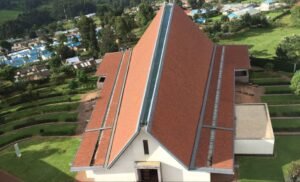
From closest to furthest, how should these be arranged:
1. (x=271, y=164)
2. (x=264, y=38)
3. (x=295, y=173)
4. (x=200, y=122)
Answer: (x=295, y=173)
(x=271, y=164)
(x=200, y=122)
(x=264, y=38)

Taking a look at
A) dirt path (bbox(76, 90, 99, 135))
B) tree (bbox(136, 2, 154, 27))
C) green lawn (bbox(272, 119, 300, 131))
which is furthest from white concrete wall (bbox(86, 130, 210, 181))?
tree (bbox(136, 2, 154, 27))

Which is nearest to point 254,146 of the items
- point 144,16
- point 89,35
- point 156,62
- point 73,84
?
point 156,62

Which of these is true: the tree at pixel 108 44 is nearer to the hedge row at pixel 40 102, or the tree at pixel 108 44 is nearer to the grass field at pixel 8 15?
the hedge row at pixel 40 102

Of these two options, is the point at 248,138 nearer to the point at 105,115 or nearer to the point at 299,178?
the point at 299,178

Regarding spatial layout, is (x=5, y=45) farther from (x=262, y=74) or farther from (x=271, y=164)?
(x=271, y=164)

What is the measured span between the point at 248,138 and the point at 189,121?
23.7 ft

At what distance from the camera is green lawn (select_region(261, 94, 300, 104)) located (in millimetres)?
49875

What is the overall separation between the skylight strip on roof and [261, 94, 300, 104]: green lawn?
18.6m

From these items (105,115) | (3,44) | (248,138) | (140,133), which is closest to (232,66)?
(248,138)

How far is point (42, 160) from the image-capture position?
146 feet

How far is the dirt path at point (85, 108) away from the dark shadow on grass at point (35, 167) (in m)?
6.11

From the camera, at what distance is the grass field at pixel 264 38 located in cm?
7314

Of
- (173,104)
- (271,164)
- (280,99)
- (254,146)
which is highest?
(173,104)

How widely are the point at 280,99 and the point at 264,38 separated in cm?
3405
